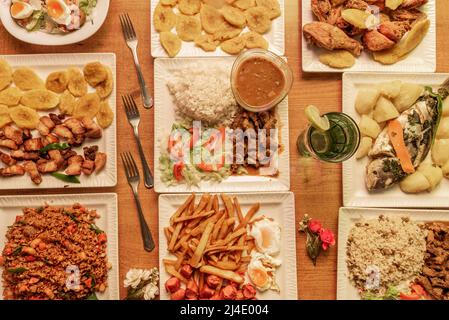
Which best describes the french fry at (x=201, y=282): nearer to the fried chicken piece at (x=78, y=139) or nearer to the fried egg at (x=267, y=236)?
the fried egg at (x=267, y=236)

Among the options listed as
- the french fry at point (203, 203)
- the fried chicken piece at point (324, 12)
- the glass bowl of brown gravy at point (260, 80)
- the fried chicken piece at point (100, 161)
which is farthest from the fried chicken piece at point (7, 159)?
the fried chicken piece at point (324, 12)

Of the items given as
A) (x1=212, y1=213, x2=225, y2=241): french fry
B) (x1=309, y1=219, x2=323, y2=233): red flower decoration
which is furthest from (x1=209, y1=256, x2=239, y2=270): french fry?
(x1=309, y1=219, x2=323, y2=233): red flower decoration

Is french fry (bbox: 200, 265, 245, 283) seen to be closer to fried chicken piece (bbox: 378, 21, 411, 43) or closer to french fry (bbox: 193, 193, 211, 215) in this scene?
french fry (bbox: 193, 193, 211, 215)

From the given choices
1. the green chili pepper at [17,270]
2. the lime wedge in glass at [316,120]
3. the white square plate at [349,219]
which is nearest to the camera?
the lime wedge in glass at [316,120]

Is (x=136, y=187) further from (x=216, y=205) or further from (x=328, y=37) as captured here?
(x=328, y=37)

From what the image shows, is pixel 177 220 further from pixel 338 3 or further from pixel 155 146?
pixel 338 3
